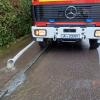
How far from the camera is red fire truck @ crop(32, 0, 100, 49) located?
476 inches

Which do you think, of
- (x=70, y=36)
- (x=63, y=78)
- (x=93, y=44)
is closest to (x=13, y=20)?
(x=70, y=36)

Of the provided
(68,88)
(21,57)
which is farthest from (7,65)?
(68,88)

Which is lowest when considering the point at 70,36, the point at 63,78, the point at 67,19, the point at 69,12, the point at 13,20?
the point at 63,78

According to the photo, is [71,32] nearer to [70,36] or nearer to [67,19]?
[70,36]

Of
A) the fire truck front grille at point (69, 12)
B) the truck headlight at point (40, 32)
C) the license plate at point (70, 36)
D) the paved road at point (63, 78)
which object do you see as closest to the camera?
the paved road at point (63, 78)

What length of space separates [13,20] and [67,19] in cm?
237

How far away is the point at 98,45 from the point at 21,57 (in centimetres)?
316

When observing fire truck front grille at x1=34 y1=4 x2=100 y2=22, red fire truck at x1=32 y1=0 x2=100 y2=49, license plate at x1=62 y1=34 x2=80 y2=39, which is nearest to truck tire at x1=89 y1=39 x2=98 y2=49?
red fire truck at x1=32 y1=0 x2=100 y2=49

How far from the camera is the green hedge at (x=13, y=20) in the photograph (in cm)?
1273

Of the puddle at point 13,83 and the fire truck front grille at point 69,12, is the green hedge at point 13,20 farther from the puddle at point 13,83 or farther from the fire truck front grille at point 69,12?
the puddle at point 13,83

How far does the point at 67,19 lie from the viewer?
12.3 metres

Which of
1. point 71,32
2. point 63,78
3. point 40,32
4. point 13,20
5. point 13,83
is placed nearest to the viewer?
point 13,83

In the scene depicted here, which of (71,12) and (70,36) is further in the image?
(70,36)

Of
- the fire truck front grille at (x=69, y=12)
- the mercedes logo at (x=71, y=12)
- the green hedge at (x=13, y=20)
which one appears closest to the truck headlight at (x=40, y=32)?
the fire truck front grille at (x=69, y=12)
